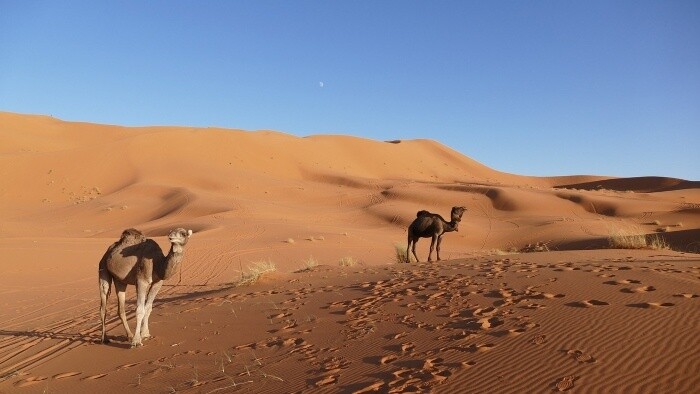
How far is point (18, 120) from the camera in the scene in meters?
71.1

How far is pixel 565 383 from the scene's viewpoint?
4.26m

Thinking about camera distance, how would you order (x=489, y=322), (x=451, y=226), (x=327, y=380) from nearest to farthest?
1. (x=327, y=380)
2. (x=489, y=322)
3. (x=451, y=226)

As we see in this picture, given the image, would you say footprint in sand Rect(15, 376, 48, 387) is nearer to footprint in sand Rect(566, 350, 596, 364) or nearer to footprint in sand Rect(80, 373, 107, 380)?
footprint in sand Rect(80, 373, 107, 380)

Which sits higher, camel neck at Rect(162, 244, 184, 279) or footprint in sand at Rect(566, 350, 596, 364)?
camel neck at Rect(162, 244, 184, 279)

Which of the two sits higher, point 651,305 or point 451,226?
point 451,226

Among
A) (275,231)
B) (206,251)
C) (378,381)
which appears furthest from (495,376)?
(275,231)

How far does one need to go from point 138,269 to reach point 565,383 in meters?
5.81

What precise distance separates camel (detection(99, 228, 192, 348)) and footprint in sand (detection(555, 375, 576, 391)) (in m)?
4.87

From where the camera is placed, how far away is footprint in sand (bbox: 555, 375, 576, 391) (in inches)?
165

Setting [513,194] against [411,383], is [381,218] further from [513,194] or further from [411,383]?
[411,383]

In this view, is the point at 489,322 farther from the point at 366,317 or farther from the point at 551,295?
the point at 366,317

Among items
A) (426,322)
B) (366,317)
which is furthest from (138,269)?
(426,322)

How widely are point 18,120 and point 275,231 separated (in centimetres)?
6453

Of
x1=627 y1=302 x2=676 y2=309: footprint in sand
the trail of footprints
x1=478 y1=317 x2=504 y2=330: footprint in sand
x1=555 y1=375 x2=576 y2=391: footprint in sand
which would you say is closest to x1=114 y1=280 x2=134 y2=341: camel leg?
the trail of footprints
